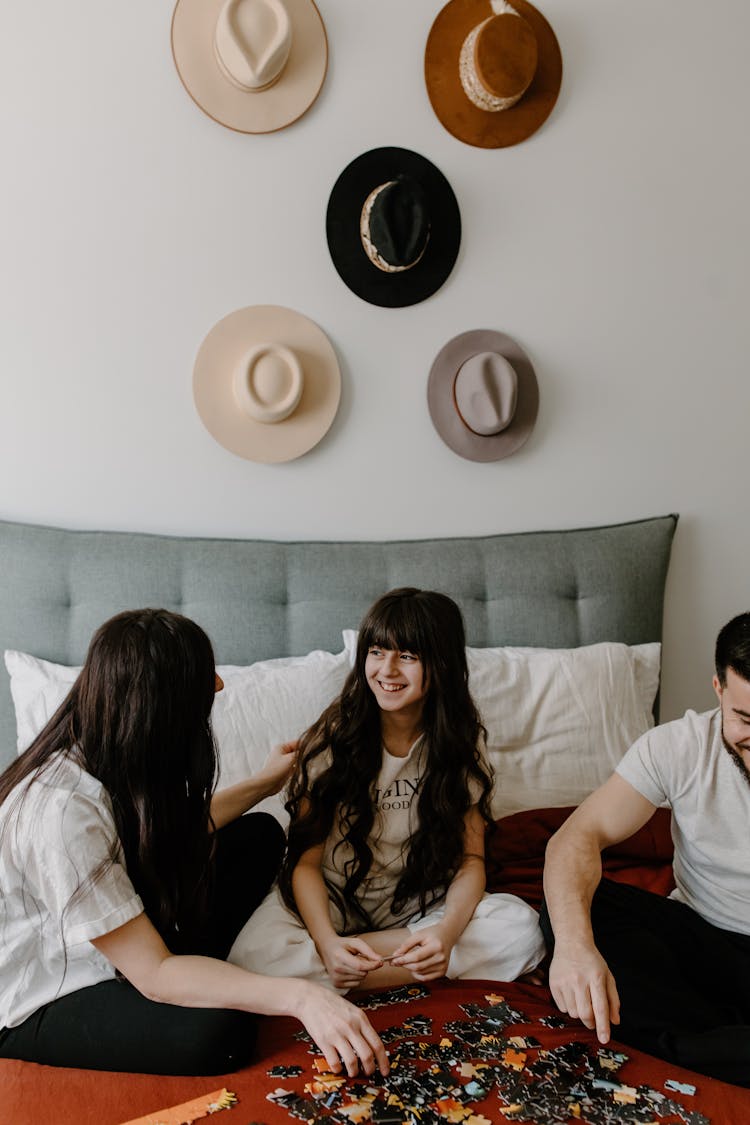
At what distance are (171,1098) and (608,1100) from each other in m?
0.60

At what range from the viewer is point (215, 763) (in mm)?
1484

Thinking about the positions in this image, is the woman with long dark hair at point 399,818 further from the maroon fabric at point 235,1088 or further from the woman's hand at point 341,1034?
the woman's hand at point 341,1034

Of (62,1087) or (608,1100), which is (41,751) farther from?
(608,1100)

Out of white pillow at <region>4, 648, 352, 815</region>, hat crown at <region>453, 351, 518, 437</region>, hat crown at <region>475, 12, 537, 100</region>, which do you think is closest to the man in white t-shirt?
white pillow at <region>4, 648, 352, 815</region>

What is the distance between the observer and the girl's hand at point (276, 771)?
5.83ft

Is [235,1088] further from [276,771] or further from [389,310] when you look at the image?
[389,310]

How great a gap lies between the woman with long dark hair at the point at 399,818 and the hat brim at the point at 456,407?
2.58 feet

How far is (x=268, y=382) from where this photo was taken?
2.36 metres

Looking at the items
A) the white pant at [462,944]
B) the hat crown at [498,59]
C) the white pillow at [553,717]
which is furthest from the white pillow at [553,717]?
the hat crown at [498,59]

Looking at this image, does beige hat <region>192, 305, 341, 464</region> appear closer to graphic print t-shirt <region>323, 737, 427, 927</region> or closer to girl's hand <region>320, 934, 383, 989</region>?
graphic print t-shirt <region>323, 737, 427, 927</region>

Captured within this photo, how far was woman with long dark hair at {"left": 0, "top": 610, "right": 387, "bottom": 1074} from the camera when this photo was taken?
1.28 metres

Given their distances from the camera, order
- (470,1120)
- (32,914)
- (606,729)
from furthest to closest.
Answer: (606,729)
(32,914)
(470,1120)

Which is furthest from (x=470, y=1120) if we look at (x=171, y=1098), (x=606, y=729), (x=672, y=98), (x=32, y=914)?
(x=672, y=98)

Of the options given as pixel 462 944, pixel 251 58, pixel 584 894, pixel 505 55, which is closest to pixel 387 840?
pixel 462 944
